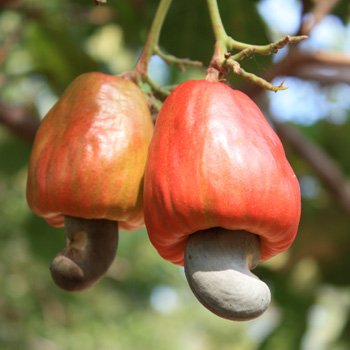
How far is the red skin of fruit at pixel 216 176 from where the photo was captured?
90 cm

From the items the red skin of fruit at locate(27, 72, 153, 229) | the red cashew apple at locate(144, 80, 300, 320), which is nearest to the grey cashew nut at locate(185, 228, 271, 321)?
the red cashew apple at locate(144, 80, 300, 320)

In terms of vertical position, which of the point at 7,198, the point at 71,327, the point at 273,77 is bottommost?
the point at 71,327

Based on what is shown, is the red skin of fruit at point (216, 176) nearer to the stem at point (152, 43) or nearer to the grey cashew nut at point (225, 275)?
the grey cashew nut at point (225, 275)

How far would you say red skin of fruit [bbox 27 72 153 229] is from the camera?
3.32ft

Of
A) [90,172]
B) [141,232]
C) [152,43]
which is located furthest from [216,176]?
[141,232]

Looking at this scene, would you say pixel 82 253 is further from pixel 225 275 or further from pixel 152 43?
pixel 152 43

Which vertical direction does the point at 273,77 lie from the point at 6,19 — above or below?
above

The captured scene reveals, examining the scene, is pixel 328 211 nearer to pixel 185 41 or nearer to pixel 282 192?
pixel 185 41

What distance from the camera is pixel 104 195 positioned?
1.01m

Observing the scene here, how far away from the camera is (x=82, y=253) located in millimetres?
1053

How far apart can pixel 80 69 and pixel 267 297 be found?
157 cm

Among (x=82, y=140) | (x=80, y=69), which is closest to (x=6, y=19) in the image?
(x=80, y=69)

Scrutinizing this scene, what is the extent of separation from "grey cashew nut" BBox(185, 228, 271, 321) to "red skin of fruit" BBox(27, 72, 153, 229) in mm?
135

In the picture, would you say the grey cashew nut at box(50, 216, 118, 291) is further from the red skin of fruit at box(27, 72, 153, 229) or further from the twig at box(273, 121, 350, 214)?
the twig at box(273, 121, 350, 214)
